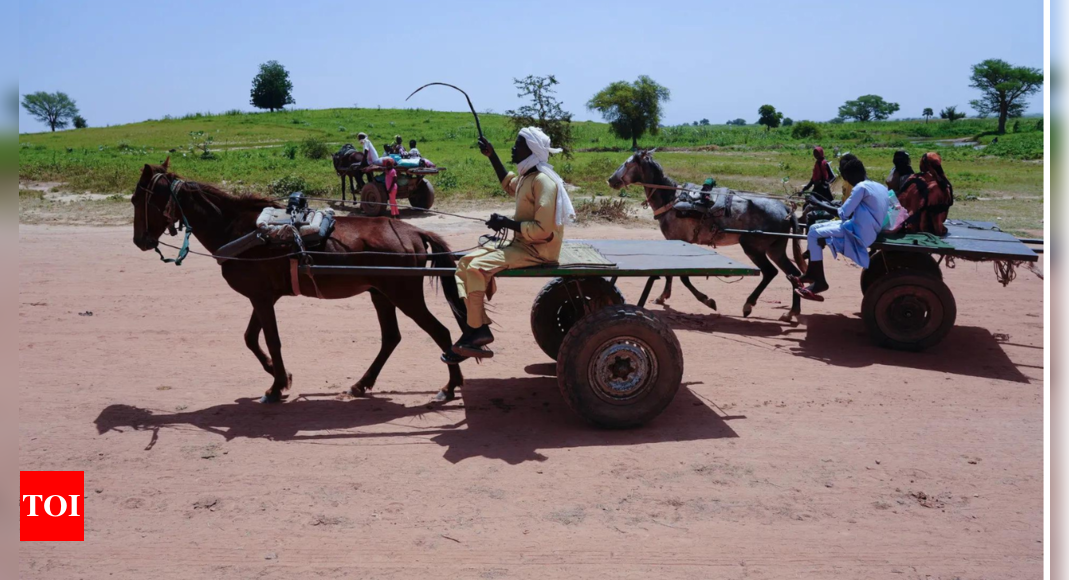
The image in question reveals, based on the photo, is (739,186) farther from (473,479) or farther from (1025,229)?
(473,479)

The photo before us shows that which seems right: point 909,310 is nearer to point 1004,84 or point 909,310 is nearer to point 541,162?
point 541,162

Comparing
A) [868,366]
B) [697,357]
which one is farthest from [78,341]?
[868,366]

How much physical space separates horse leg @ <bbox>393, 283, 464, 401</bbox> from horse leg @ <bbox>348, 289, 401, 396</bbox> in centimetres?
31

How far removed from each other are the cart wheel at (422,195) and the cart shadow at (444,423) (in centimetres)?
1221

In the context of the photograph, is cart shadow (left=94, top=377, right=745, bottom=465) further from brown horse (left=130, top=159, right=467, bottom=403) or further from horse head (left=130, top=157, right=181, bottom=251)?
horse head (left=130, top=157, right=181, bottom=251)

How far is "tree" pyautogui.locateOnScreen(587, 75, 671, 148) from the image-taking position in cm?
4956

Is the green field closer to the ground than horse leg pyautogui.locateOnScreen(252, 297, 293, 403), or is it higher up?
higher up

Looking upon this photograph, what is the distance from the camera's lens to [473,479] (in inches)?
229

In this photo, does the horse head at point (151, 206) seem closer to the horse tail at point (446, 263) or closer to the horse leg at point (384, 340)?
the horse leg at point (384, 340)

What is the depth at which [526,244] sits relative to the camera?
662 cm

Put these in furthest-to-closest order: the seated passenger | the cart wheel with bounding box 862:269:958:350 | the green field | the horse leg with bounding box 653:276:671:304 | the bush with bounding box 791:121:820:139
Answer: the bush with bounding box 791:121:820:139, the green field, the horse leg with bounding box 653:276:671:304, the cart wheel with bounding box 862:269:958:350, the seated passenger

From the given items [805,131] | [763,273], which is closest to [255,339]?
[763,273]

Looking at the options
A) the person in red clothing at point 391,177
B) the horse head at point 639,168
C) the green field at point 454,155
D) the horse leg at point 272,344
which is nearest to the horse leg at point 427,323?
the horse leg at point 272,344

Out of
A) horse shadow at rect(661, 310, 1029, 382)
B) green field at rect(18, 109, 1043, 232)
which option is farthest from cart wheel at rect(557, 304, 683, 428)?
green field at rect(18, 109, 1043, 232)
